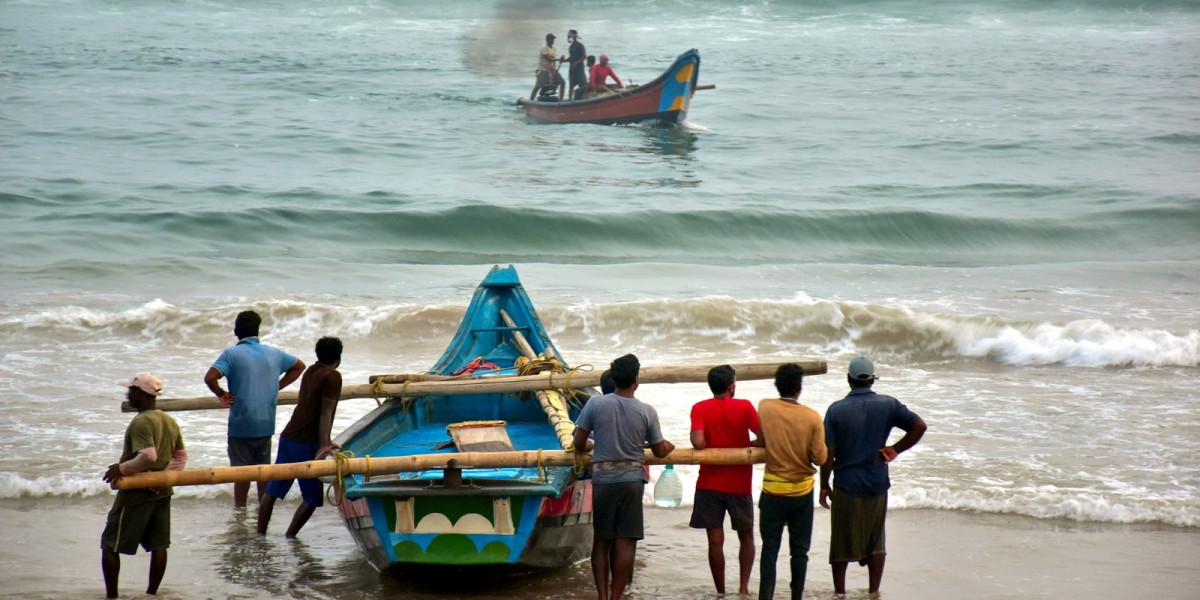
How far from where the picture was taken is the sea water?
8.80 meters

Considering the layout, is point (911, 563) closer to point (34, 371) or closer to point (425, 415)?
point (425, 415)

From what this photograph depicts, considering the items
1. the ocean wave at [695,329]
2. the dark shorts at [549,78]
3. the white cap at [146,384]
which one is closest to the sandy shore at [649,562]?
the white cap at [146,384]

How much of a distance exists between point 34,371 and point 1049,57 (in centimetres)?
3338

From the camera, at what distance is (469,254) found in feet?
56.8

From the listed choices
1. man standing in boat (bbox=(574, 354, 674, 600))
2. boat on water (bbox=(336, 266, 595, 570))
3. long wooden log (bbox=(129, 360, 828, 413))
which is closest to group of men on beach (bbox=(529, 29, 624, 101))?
boat on water (bbox=(336, 266, 595, 570))

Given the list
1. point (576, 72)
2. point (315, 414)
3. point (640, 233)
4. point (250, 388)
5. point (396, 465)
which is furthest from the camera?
point (576, 72)

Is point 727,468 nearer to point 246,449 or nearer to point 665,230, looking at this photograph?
point 246,449

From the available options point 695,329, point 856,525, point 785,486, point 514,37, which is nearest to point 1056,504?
point 856,525

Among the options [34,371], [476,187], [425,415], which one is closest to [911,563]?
[425,415]

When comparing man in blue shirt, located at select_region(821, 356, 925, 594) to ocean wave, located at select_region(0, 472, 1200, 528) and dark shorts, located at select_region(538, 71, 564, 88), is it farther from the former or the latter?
dark shorts, located at select_region(538, 71, 564, 88)

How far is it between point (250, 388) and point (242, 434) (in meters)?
0.25

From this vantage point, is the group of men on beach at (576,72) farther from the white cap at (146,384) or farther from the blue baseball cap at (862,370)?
the white cap at (146,384)

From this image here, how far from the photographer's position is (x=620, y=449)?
15.4 ft

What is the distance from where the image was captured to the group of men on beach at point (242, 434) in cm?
471
